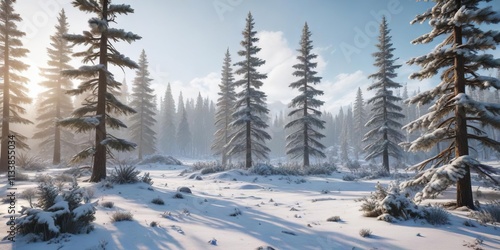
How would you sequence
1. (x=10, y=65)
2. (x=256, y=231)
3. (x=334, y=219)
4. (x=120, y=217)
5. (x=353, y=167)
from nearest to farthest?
(x=256, y=231) → (x=120, y=217) → (x=334, y=219) → (x=10, y=65) → (x=353, y=167)

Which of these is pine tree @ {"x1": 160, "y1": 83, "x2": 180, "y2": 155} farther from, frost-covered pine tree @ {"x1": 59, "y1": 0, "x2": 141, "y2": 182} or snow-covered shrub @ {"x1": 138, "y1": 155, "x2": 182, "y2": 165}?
frost-covered pine tree @ {"x1": 59, "y1": 0, "x2": 141, "y2": 182}

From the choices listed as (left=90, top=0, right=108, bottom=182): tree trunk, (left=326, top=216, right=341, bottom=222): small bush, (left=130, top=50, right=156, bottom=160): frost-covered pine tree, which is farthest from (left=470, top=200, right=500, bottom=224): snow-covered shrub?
(left=130, top=50, right=156, bottom=160): frost-covered pine tree

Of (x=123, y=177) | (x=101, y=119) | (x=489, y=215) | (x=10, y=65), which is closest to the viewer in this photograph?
(x=489, y=215)

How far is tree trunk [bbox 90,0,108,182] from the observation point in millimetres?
12000

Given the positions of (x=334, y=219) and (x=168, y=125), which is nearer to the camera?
(x=334, y=219)

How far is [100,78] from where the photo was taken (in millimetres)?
12398

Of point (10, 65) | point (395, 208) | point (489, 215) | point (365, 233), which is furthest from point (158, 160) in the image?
point (489, 215)

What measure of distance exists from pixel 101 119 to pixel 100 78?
203cm

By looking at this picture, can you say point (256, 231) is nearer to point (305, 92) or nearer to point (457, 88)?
point (457, 88)

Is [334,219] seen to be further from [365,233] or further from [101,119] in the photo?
[101,119]

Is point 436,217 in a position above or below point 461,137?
below

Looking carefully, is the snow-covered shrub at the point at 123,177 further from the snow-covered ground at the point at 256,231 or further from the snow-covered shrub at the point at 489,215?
the snow-covered shrub at the point at 489,215

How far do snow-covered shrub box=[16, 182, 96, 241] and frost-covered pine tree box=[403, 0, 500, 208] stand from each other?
27.6 ft

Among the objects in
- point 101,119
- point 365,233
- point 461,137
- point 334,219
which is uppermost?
point 101,119
